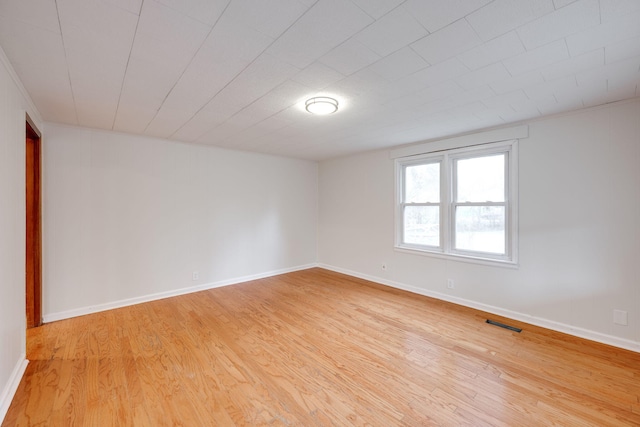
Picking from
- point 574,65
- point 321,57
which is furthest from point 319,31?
point 574,65

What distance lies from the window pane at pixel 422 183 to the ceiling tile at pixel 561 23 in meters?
2.53

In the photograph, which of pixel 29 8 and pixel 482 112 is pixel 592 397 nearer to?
pixel 482 112

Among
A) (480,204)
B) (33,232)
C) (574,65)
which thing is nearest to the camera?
(574,65)

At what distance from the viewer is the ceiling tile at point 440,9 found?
1.31m

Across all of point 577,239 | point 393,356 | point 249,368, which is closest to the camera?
point 249,368

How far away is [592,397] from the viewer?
6.23 ft

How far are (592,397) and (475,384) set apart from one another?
773 millimetres

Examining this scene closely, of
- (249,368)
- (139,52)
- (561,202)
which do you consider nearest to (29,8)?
(139,52)

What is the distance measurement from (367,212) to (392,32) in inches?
143

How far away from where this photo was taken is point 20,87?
2189 millimetres

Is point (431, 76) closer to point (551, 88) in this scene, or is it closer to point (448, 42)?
point (448, 42)

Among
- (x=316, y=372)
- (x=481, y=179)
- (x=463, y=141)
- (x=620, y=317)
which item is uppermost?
(x=463, y=141)

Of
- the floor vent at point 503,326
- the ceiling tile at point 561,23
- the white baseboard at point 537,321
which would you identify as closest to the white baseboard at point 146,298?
the white baseboard at point 537,321

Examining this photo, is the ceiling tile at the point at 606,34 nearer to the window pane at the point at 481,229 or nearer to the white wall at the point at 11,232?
the window pane at the point at 481,229
